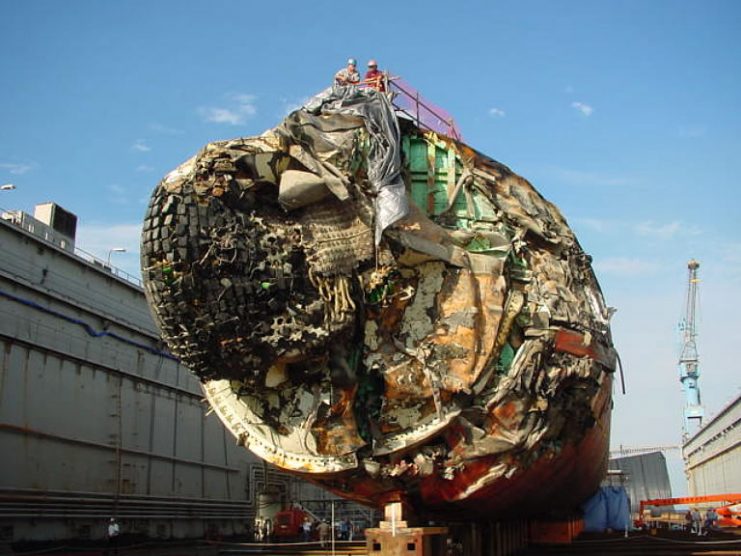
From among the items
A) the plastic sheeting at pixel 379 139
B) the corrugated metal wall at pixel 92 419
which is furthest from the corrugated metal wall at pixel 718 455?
the plastic sheeting at pixel 379 139

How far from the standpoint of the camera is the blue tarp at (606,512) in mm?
18391

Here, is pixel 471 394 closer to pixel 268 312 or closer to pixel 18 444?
pixel 268 312

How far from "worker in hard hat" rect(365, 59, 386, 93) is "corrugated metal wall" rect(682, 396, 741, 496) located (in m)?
37.0

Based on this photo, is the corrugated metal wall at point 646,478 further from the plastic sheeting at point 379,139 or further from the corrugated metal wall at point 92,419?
the plastic sheeting at point 379,139

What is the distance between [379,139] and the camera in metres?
10.7

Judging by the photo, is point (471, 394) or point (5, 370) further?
point (5, 370)

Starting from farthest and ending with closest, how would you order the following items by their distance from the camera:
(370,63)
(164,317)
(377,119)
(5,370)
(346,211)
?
(5,370) < (370,63) < (377,119) < (346,211) < (164,317)

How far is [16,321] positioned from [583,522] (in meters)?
13.8

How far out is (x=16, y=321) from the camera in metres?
17.6

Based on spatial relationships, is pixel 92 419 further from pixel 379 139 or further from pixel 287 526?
pixel 379 139

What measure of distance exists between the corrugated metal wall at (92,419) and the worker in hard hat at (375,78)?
31.1ft

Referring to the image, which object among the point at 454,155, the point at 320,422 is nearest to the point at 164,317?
the point at 320,422

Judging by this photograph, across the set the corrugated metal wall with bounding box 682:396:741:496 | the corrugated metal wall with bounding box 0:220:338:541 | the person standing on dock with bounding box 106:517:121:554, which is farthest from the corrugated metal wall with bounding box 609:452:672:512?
the person standing on dock with bounding box 106:517:121:554

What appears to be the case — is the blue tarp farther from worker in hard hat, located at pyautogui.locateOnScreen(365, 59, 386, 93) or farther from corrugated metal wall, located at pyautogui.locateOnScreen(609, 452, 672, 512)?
corrugated metal wall, located at pyautogui.locateOnScreen(609, 452, 672, 512)
